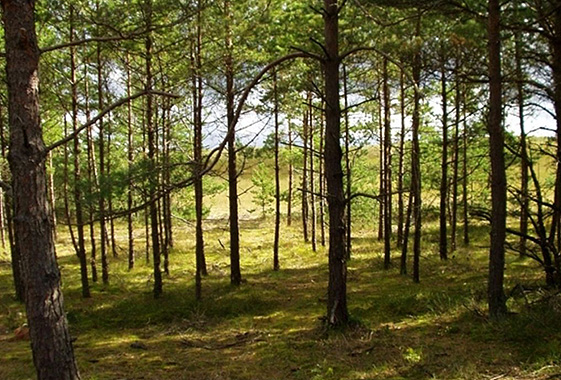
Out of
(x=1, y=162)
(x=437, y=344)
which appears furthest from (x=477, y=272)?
(x=1, y=162)

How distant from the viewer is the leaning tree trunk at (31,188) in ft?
14.9

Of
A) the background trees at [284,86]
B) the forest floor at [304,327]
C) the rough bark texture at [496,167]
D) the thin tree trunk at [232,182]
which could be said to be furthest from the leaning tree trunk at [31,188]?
the thin tree trunk at [232,182]

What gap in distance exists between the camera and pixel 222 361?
8.89 m

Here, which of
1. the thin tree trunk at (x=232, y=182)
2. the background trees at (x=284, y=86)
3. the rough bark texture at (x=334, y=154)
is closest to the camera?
the background trees at (x=284, y=86)

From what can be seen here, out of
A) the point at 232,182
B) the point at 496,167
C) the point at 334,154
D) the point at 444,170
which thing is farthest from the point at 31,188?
the point at 444,170

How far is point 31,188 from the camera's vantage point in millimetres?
4570

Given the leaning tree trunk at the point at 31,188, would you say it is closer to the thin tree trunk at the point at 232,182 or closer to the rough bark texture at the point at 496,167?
the rough bark texture at the point at 496,167

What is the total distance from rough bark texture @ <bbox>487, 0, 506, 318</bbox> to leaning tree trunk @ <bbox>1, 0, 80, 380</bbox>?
7.15 meters

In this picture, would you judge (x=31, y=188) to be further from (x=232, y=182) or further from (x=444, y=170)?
(x=444, y=170)

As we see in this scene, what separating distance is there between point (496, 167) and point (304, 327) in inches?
223

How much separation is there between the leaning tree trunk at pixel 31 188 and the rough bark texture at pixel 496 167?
281 inches

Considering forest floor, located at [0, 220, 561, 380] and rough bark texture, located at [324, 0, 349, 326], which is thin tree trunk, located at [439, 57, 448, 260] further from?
rough bark texture, located at [324, 0, 349, 326]

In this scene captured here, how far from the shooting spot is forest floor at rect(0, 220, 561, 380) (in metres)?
6.95

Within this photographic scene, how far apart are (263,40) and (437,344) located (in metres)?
12.2
